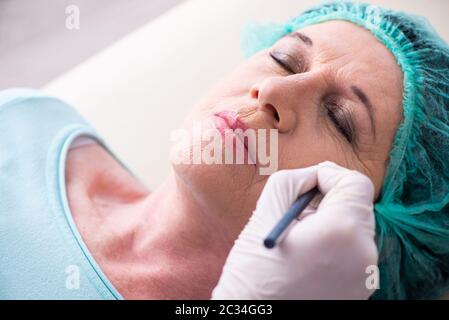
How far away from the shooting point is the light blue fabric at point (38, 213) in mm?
1131

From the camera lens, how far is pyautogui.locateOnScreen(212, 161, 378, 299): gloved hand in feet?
2.73

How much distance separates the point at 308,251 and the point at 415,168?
45 centimetres

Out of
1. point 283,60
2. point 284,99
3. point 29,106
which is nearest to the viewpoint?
point 284,99

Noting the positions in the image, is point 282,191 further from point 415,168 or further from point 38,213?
point 38,213

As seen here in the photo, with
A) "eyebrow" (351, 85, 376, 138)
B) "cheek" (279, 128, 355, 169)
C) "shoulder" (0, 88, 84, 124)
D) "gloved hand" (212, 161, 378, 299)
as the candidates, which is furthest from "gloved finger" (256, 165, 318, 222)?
"shoulder" (0, 88, 84, 124)

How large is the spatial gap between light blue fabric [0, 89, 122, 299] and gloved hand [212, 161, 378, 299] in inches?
15.6

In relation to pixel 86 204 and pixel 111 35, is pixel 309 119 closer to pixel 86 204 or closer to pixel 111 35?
pixel 86 204

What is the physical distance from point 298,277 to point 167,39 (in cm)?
119

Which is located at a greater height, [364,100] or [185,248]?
[364,100]

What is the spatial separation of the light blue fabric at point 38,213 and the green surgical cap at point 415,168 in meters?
0.61

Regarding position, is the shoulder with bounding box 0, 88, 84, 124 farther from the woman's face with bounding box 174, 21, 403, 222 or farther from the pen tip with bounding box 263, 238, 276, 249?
the pen tip with bounding box 263, 238, 276, 249

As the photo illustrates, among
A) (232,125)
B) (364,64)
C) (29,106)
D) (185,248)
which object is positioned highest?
(364,64)

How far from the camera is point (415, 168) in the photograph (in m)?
1.17

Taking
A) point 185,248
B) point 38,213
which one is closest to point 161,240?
point 185,248
